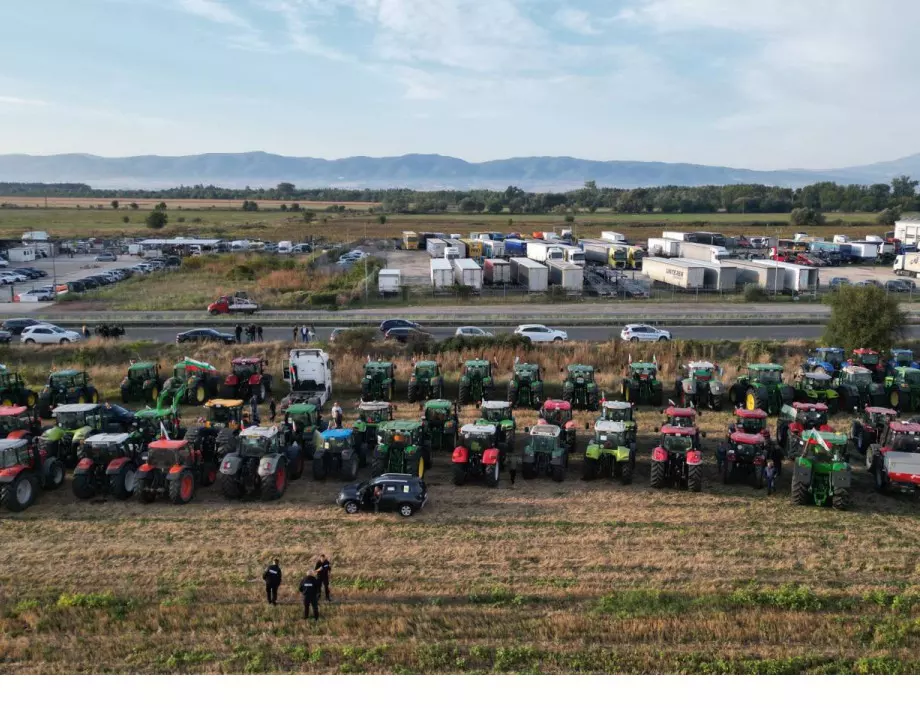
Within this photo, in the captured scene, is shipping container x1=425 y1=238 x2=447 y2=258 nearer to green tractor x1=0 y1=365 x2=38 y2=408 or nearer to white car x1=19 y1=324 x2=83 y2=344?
white car x1=19 y1=324 x2=83 y2=344

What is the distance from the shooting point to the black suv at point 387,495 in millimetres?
16594

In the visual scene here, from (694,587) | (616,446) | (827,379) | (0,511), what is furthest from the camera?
(827,379)

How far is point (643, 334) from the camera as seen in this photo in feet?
116

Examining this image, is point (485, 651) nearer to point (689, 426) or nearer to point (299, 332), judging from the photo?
point (689, 426)

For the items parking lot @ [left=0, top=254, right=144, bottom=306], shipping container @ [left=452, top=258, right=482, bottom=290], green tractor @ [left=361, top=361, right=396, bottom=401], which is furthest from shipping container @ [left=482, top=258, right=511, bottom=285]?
parking lot @ [left=0, top=254, right=144, bottom=306]

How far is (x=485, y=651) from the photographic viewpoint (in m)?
11.4

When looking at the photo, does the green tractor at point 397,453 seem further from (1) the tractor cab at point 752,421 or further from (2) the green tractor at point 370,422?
(1) the tractor cab at point 752,421

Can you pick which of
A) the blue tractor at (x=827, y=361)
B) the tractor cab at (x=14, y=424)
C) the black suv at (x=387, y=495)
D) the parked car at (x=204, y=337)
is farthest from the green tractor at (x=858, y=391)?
the parked car at (x=204, y=337)

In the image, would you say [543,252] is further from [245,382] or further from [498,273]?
→ [245,382]

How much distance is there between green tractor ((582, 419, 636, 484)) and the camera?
18.5 m

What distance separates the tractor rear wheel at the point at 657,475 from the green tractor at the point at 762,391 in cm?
774

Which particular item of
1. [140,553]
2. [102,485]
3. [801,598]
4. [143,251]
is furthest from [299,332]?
[143,251]

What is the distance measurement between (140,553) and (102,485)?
356 centimetres

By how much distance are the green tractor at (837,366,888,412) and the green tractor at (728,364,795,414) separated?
169 centimetres
